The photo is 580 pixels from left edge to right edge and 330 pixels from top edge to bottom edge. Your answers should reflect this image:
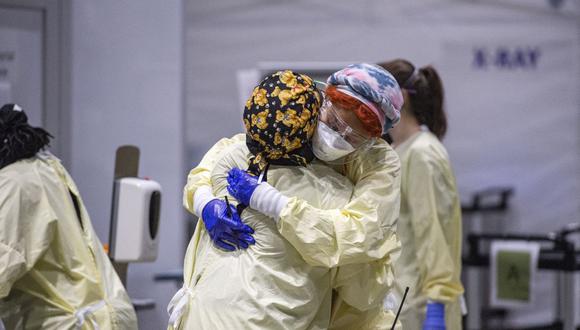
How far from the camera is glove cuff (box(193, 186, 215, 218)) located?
222cm

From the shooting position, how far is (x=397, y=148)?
3334 mm

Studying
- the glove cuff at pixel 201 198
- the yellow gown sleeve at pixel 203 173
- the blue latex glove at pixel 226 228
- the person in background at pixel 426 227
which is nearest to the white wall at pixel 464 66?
the person in background at pixel 426 227

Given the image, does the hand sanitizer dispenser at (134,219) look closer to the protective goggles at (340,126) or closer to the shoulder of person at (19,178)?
the shoulder of person at (19,178)

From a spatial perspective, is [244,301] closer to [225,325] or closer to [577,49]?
[225,325]

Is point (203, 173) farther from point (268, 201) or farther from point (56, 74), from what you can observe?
point (56, 74)

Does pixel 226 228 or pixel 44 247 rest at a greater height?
pixel 226 228

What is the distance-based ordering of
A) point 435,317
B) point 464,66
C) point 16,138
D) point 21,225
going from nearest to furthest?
point 21,225 → point 16,138 → point 435,317 → point 464,66

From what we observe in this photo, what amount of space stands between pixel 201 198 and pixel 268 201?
0.23m

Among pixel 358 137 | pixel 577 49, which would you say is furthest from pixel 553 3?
pixel 358 137

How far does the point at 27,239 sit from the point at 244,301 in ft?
3.13

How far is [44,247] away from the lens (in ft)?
8.98

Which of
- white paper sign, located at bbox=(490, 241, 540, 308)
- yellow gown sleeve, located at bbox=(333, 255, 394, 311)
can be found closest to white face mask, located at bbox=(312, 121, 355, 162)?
yellow gown sleeve, located at bbox=(333, 255, 394, 311)

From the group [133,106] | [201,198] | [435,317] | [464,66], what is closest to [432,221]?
[435,317]

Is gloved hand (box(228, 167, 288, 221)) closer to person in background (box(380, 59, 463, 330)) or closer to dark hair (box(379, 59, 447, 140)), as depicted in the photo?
person in background (box(380, 59, 463, 330))
